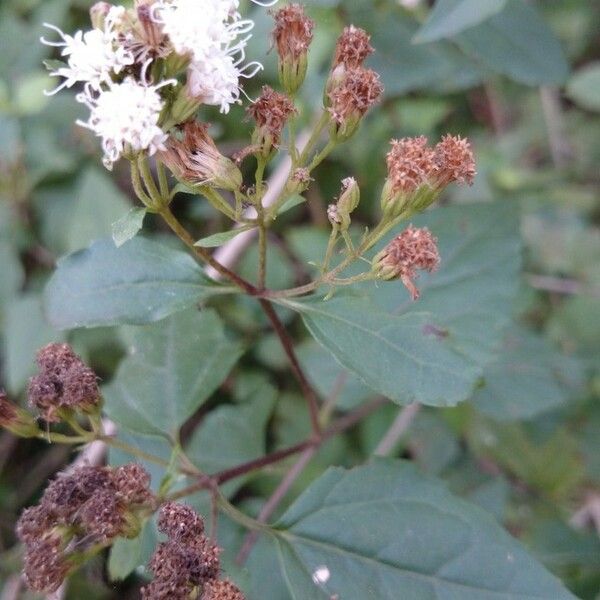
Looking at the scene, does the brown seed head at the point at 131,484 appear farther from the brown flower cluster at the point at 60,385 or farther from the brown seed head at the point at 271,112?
the brown seed head at the point at 271,112

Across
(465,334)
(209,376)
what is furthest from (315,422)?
(465,334)

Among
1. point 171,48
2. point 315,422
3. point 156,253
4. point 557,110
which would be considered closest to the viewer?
point 171,48

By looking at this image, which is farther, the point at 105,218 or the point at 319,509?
the point at 105,218

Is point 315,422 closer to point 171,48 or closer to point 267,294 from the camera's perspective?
point 267,294

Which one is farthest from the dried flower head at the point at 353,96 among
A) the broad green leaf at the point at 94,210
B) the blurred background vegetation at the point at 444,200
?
the broad green leaf at the point at 94,210

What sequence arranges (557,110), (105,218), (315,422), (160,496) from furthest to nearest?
(557,110) → (105,218) → (315,422) → (160,496)

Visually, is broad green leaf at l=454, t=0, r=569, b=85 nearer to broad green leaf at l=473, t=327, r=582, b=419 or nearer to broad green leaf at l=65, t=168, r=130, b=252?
broad green leaf at l=473, t=327, r=582, b=419
